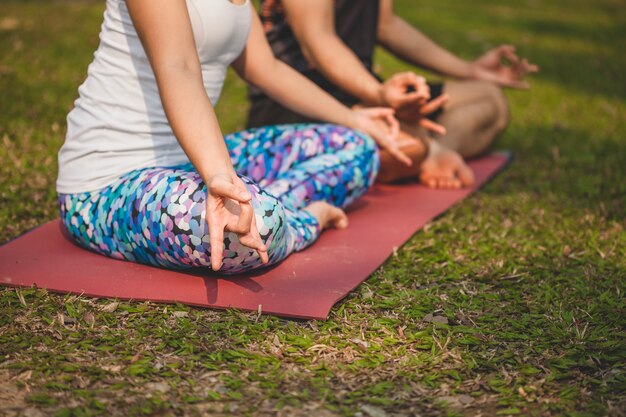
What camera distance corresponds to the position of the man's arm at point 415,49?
371 centimetres

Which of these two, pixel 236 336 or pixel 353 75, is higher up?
pixel 353 75

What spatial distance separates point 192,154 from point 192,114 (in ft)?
0.34

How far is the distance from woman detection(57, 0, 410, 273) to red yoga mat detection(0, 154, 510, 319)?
0.05 meters

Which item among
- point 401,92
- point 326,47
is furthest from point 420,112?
point 326,47

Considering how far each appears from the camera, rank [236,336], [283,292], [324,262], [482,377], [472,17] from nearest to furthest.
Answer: [482,377]
[236,336]
[283,292]
[324,262]
[472,17]

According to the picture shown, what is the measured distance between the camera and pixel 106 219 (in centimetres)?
224

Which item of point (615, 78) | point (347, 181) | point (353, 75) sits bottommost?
point (615, 78)

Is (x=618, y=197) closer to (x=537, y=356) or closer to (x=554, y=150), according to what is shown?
(x=554, y=150)

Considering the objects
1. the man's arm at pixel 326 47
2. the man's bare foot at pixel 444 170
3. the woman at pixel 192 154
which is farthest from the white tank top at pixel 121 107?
the man's bare foot at pixel 444 170

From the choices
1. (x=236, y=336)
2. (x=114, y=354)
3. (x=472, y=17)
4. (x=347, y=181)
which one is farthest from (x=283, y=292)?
(x=472, y=17)

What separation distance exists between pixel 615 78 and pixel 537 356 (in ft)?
14.0

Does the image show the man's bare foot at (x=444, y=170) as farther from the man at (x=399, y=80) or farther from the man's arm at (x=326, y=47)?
the man's arm at (x=326, y=47)

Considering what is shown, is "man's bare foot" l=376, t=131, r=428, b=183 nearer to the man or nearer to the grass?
the man

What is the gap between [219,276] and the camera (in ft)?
7.38
